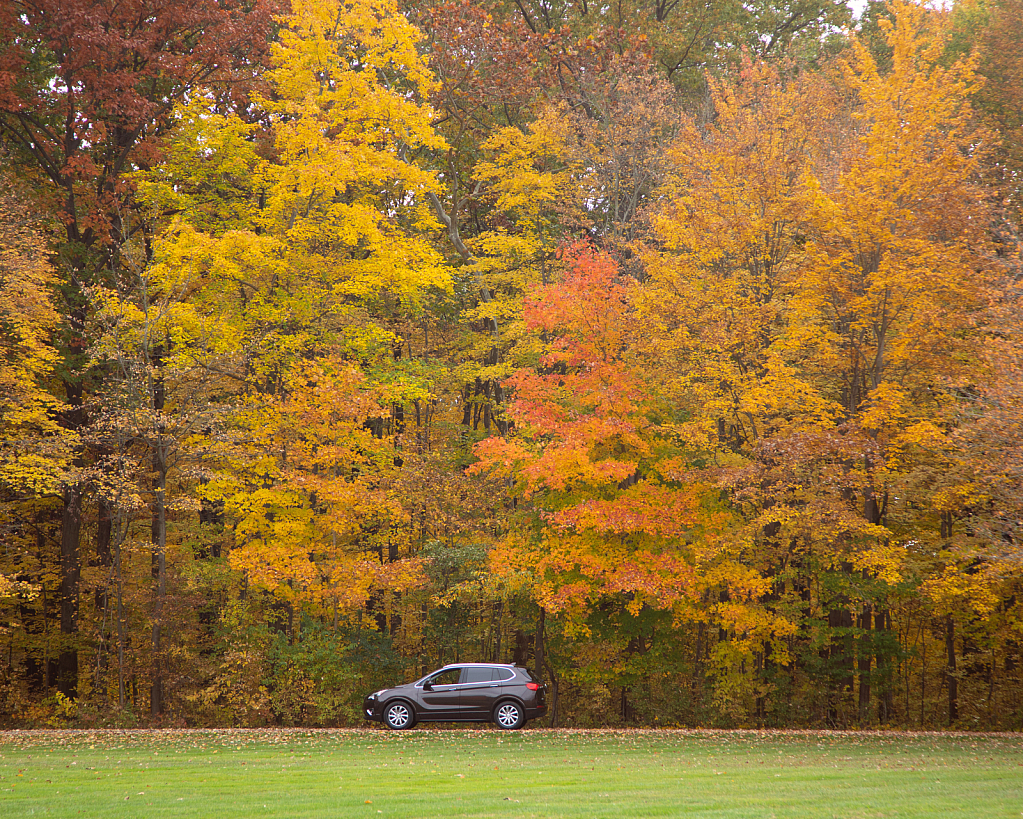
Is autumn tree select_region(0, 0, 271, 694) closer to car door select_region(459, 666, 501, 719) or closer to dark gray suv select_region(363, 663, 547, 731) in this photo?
dark gray suv select_region(363, 663, 547, 731)

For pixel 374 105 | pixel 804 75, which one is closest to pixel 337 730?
pixel 374 105

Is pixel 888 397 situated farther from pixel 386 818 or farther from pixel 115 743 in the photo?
pixel 115 743

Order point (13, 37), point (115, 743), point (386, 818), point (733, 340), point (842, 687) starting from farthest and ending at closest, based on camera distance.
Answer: point (13, 37)
point (842, 687)
point (733, 340)
point (115, 743)
point (386, 818)

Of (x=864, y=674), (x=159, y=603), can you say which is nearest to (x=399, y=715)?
(x=159, y=603)

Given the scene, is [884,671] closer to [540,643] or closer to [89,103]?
[540,643]

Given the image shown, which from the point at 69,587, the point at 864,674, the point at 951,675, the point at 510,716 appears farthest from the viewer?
the point at 69,587

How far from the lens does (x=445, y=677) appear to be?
18.1 meters

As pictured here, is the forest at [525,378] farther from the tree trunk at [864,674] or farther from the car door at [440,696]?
the car door at [440,696]

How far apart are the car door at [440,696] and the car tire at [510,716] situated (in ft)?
3.18

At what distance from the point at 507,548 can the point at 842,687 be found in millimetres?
9206

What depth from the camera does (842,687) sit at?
66.9ft

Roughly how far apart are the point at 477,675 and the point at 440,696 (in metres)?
0.93

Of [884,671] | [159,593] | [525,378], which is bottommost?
[884,671]

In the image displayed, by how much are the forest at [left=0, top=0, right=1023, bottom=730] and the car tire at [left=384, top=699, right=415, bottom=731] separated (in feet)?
7.39
